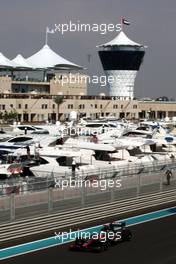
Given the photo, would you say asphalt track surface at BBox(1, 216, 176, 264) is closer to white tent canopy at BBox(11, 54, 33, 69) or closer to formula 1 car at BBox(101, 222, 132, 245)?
formula 1 car at BBox(101, 222, 132, 245)

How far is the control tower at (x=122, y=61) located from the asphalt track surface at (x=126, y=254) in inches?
4465

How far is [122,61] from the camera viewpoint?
438ft

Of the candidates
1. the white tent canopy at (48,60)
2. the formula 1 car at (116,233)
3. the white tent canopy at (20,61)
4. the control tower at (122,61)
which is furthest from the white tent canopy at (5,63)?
the formula 1 car at (116,233)

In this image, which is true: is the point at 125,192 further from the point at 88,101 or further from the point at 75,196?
the point at 88,101

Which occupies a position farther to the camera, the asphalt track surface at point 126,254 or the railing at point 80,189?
the railing at point 80,189

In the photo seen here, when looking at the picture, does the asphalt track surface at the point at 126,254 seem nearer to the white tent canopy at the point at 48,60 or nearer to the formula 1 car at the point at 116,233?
the formula 1 car at the point at 116,233

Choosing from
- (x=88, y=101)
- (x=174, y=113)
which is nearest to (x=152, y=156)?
(x=88, y=101)

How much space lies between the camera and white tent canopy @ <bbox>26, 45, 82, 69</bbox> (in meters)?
97.9

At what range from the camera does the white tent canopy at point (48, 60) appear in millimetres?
97875

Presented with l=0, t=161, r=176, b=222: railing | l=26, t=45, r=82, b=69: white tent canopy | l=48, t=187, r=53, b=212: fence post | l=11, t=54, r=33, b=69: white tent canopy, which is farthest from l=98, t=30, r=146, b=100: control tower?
l=48, t=187, r=53, b=212: fence post

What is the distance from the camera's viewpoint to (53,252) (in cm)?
1227

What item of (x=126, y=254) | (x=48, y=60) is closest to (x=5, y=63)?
(x=48, y=60)

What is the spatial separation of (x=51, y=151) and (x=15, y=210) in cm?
955

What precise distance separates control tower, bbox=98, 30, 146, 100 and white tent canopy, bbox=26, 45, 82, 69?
85.6 feet
